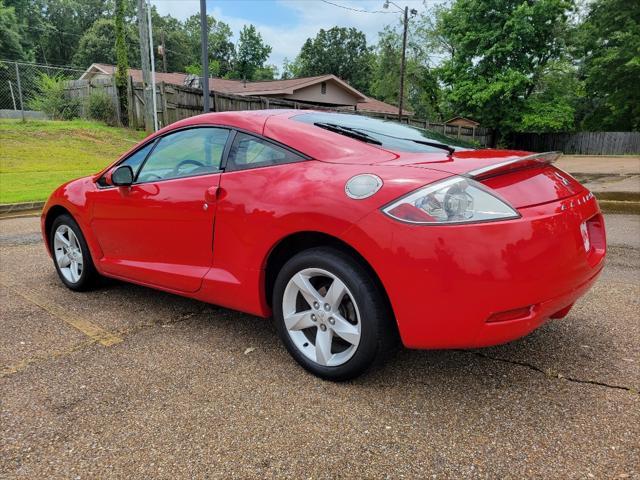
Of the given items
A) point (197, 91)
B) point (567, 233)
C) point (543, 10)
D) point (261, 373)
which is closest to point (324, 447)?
point (261, 373)

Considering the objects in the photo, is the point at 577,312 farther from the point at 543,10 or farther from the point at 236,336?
the point at 543,10

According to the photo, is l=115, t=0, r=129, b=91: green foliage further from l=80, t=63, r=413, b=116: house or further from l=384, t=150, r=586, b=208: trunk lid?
l=384, t=150, r=586, b=208: trunk lid

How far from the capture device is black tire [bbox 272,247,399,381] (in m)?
2.28

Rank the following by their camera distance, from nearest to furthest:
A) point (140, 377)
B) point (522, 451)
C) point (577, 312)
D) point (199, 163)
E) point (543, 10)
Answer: point (522, 451) < point (140, 377) < point (199, 163) < point (577, 312) < point (543, 10)

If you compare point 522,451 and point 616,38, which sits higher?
point 616,38

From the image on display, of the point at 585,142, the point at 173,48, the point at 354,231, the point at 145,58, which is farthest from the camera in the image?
the point at 173,48

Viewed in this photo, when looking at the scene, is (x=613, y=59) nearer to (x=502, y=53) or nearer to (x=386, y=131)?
(x=502, y=53)

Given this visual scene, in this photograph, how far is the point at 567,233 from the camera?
2.21m

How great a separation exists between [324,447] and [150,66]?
19482 millimetres

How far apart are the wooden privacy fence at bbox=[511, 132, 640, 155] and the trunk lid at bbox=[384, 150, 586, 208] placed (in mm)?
34255

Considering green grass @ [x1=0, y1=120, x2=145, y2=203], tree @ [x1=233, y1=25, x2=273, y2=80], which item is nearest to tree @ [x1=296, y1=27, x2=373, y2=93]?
tree @ [x1=233, y1=25, x2=273, y2=80]

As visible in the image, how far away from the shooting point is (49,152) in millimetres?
14703

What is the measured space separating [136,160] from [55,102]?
73.1 feet

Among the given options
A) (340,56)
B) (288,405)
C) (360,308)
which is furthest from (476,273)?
A: (340,56)
